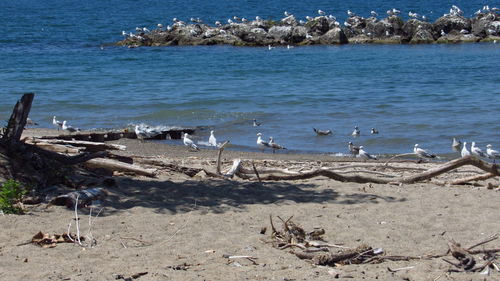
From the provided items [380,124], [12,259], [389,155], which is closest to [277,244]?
[12,259]

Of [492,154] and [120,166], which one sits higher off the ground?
[120,166]

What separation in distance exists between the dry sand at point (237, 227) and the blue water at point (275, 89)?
270 inches

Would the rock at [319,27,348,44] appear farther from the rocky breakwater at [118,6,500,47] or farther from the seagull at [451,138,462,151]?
the seagull at [451,138,462,151]

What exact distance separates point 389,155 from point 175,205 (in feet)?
26.2

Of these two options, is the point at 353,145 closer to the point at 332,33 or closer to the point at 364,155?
the point at 364,155

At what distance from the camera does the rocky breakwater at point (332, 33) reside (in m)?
41.9

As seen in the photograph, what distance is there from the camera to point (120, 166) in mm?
9516

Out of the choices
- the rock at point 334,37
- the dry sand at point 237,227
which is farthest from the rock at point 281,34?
the dry sand at point 237,227

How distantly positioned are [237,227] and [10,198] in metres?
2.30

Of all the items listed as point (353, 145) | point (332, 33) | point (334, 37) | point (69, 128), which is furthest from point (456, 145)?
point (332, 33)

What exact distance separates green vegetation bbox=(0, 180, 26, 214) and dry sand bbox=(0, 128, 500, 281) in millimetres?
136

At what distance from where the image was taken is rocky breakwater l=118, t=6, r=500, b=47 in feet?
137

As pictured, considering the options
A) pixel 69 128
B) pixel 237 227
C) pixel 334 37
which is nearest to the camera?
pixel 237 227

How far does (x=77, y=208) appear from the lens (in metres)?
7.46
